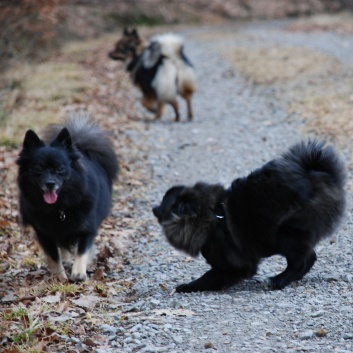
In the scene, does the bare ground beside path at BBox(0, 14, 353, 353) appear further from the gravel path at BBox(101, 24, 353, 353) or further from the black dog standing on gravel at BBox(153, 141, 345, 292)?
the black dog standing on gravel at BBox(153, 141, 345, 292)

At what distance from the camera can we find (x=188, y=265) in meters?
6.30

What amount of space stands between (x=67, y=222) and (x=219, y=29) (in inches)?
1172

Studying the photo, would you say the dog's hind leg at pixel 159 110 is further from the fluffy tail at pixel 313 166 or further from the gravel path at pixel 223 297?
the fluffy tail at pixel 313 166

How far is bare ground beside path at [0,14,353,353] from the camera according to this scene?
4.42 metres

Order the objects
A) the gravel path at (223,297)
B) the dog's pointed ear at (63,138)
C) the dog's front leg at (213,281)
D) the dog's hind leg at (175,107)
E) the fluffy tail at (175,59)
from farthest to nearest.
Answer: the dog's hind leg at (175,107) → the fluffy tail at (175,59) → the dog's pointed ear at (63,138) → the dog's front leg at (213,281) → the gravel path at (223,297)

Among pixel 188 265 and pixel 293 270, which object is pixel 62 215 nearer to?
pixel 188 265

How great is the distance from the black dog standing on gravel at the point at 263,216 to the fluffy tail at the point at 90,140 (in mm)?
1389

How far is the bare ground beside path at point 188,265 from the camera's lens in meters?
4.42

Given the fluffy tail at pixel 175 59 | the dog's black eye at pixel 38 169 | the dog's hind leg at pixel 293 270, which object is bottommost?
the dog's hind leg at pixel 293 270

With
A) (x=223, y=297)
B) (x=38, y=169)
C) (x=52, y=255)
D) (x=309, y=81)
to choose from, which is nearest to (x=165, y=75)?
(x=309, y=81)

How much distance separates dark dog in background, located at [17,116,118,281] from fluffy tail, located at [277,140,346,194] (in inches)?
72.3

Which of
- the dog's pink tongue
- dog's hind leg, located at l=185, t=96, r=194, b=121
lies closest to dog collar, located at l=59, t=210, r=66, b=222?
the dog's pink tongue

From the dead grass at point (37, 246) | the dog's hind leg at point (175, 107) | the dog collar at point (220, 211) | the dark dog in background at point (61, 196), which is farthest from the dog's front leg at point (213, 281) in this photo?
the dog's hind leg at point (175, 107)

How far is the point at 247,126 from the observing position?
12133mm
